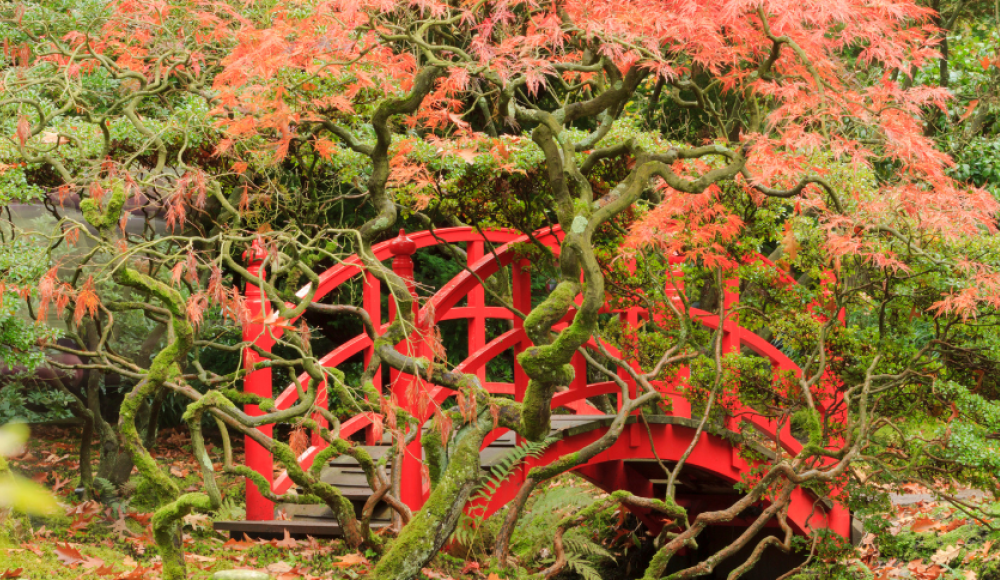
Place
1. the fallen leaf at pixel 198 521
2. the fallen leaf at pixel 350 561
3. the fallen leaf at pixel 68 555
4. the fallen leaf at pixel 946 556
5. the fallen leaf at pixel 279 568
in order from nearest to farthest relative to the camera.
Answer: the fallen leaf at pixel 68 555, the fallen leaf at pixel 279 568, the fallen leaf at pixel 350 561, the fallen leaf at pixel 198 521, the fallen leaf at pixel 946 556

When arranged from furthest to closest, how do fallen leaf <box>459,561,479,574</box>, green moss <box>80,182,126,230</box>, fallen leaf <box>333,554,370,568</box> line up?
fallen leaf <box>459,561,479,574</box>
fallen leaf <box>333,554,370,568</box>
green moss <box>80,182,126,230</box>

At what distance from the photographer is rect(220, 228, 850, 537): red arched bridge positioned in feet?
20.0

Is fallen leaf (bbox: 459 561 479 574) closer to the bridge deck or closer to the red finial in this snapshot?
the bridge deck

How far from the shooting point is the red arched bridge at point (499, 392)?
6.09 metres

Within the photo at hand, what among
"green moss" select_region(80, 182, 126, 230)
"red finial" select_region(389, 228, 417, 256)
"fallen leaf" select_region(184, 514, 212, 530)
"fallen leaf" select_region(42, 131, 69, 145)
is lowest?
"fallen leaf" select_region(184, 514, 212, 530)

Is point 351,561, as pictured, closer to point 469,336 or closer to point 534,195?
point 469,336

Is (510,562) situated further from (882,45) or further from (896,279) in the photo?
(882,45)

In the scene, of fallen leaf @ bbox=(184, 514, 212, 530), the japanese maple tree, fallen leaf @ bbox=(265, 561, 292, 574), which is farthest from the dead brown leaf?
fallen leaf @ bbox=(184, 514, 212, 530)

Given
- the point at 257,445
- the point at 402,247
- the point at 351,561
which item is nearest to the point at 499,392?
the point at 402,247

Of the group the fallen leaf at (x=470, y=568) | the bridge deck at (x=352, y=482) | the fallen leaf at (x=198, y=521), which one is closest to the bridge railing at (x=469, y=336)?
the bridge deck at (x=352, y=482)

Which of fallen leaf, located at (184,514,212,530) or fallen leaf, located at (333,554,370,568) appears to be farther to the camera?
fallen leaf, located at (184,514,212,530)

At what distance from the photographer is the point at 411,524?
462cm

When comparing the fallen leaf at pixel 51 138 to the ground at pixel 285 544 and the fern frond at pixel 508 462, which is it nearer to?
the ground at pixel 285 544

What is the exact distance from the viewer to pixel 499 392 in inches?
324
